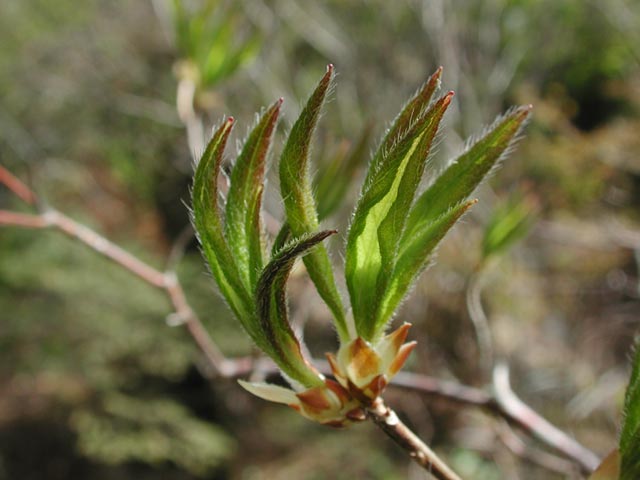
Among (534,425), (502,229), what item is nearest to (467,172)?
(534,425)

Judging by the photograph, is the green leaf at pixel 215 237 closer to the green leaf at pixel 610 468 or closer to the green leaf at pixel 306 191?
the green leaf at pixel 306 191

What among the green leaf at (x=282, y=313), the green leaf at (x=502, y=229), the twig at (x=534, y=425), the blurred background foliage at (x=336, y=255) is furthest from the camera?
the blurred background foliage at (x=336, y=255)

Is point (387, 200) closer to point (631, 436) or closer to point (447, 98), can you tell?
point (447, 98)

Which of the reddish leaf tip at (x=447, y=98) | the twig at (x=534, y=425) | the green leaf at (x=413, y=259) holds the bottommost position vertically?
the twig at (x=534, y=425)

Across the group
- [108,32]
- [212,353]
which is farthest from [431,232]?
[108,32]

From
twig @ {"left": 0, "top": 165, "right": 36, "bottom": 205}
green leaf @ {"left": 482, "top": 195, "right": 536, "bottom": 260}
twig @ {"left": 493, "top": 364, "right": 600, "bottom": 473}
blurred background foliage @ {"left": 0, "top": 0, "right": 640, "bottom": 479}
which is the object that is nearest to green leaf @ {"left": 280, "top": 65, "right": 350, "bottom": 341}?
twig @ {"left": 493, "top": 364, "right": 600, "bottom": 473}

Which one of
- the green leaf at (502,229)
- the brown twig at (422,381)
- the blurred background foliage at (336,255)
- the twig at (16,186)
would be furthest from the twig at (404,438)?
the blurred background foliage at (336,255)

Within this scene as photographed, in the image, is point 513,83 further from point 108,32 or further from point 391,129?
point 391,129

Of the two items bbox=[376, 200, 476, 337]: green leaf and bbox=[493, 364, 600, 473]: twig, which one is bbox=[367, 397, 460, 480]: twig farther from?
bbox=[493, 364, 600, 473]: twig
